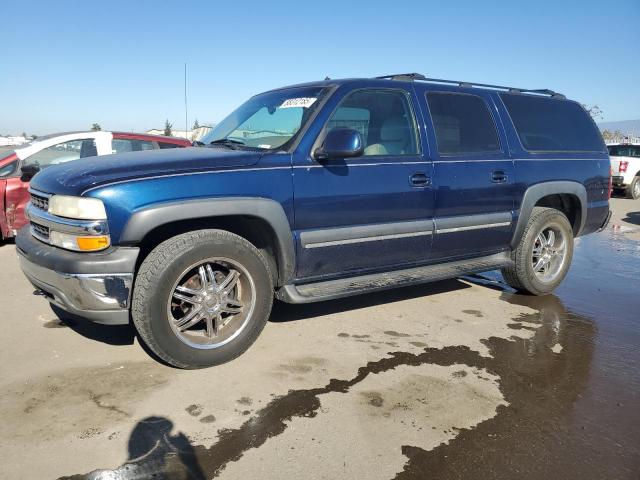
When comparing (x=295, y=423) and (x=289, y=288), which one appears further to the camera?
(x=289, y=288)

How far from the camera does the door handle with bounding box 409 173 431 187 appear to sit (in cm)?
390

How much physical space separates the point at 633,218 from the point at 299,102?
10.8 m

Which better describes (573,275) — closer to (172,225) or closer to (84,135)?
(172,225)

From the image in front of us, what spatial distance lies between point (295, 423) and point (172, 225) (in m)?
1.44

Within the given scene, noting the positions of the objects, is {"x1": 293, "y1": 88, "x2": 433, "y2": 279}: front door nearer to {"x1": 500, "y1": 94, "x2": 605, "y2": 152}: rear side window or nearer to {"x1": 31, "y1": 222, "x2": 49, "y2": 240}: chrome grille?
{"x1": 500, "y1": 94, "x2": 605, "y2": 152}: rear side window

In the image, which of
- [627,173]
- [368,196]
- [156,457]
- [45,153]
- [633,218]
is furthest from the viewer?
[627,173]

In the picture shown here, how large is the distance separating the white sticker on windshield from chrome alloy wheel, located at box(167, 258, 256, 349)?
4.54 feet

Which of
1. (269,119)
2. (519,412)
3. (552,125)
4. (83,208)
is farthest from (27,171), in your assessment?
(552,125)

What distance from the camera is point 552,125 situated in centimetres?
506

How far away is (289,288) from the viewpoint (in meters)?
3.52

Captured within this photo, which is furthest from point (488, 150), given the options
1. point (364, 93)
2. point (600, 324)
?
point (600, 324)

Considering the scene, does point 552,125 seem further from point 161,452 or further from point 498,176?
point 161,452

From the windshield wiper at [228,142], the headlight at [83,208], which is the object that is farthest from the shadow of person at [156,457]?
the windshield wiper at [228,142]

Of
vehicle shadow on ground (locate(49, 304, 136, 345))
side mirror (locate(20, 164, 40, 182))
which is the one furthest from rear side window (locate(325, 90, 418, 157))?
side mirror (locate(20, 164, 40, 182))
